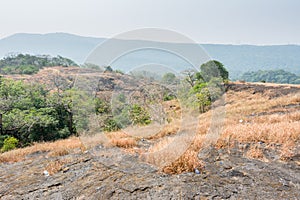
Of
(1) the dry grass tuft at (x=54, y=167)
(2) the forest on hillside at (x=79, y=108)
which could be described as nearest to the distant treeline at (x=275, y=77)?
(2) the forest on hillside at (x=79, y=108)

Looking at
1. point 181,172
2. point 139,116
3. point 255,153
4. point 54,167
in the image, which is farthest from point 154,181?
point 139,116

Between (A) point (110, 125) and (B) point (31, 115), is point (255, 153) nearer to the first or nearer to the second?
(A) point (110, 125)

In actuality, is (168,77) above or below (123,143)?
above

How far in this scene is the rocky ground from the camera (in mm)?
2596

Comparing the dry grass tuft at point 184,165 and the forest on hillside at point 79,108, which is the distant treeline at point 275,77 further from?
the dry grass tuft at point 184,165

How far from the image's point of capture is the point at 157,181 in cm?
296

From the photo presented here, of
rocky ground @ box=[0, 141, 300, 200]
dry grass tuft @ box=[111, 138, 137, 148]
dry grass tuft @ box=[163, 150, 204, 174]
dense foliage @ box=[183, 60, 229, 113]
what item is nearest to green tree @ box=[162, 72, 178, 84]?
dry grass tuft @ box=[111, 138, 137, 148]

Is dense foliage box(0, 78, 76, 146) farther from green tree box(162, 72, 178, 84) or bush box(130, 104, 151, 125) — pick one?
green tree box(162, 72, 178, 84)

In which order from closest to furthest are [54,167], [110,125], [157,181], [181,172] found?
[157,181] → [181,172] → [54,167] → [110,125]

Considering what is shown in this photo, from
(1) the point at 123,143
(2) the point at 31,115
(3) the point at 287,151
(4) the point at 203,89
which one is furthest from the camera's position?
(4) the point at 203,89

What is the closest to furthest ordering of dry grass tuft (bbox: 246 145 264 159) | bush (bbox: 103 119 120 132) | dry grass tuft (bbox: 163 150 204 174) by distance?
1. dry grass tuft (bbox: 163 150 204 174)
2. dry grass tuft (bbox: 246 145 264 159)
3. bush (bbox: 103 119 120 132)

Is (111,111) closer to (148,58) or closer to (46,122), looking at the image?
(148,58)

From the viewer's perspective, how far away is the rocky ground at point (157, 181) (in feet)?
8.52

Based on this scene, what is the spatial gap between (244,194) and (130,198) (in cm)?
147
